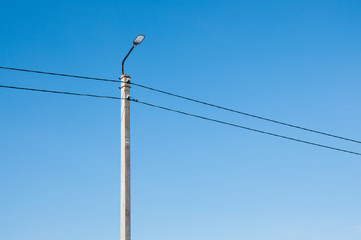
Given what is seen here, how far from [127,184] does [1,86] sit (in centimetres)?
498

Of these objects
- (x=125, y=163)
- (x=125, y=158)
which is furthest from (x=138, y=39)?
(x=125, y=163)

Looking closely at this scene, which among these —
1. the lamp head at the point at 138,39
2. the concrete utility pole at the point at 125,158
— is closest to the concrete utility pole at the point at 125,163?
the concrete utility pole at the point at 125,158

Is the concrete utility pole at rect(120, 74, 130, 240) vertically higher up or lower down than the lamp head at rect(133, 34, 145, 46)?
lower down

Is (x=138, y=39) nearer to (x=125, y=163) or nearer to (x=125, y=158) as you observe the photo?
(x=125, y=158)

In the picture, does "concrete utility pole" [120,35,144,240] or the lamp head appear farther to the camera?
the lamp head

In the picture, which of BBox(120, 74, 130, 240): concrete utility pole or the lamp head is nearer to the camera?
BBox(120, 74, 130, 240): concrete utility pole

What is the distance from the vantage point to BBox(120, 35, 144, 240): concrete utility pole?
39.3 ft

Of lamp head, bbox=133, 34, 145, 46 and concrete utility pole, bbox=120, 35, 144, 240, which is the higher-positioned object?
lamp head, bbox=133, 34, 145, 46

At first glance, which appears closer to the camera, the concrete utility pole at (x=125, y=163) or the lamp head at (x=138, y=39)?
the concrete utility pole at (x=125, y=163)

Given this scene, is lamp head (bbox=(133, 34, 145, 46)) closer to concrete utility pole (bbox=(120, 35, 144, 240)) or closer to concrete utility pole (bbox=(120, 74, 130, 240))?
concrete utility pole (bbox=(120, 35, 144, 240))

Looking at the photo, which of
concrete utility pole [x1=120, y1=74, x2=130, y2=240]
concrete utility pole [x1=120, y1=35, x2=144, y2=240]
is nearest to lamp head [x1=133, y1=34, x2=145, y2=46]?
concrete utility pole [x1=120, y1=35, x2=144, y2=240]

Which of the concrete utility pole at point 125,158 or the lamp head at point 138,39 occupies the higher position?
the lamp head at point 138,39

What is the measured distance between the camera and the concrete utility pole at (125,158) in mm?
11984

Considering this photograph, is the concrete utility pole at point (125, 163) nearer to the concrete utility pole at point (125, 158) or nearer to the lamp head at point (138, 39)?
the concrete utility pole at point (125, 158)
